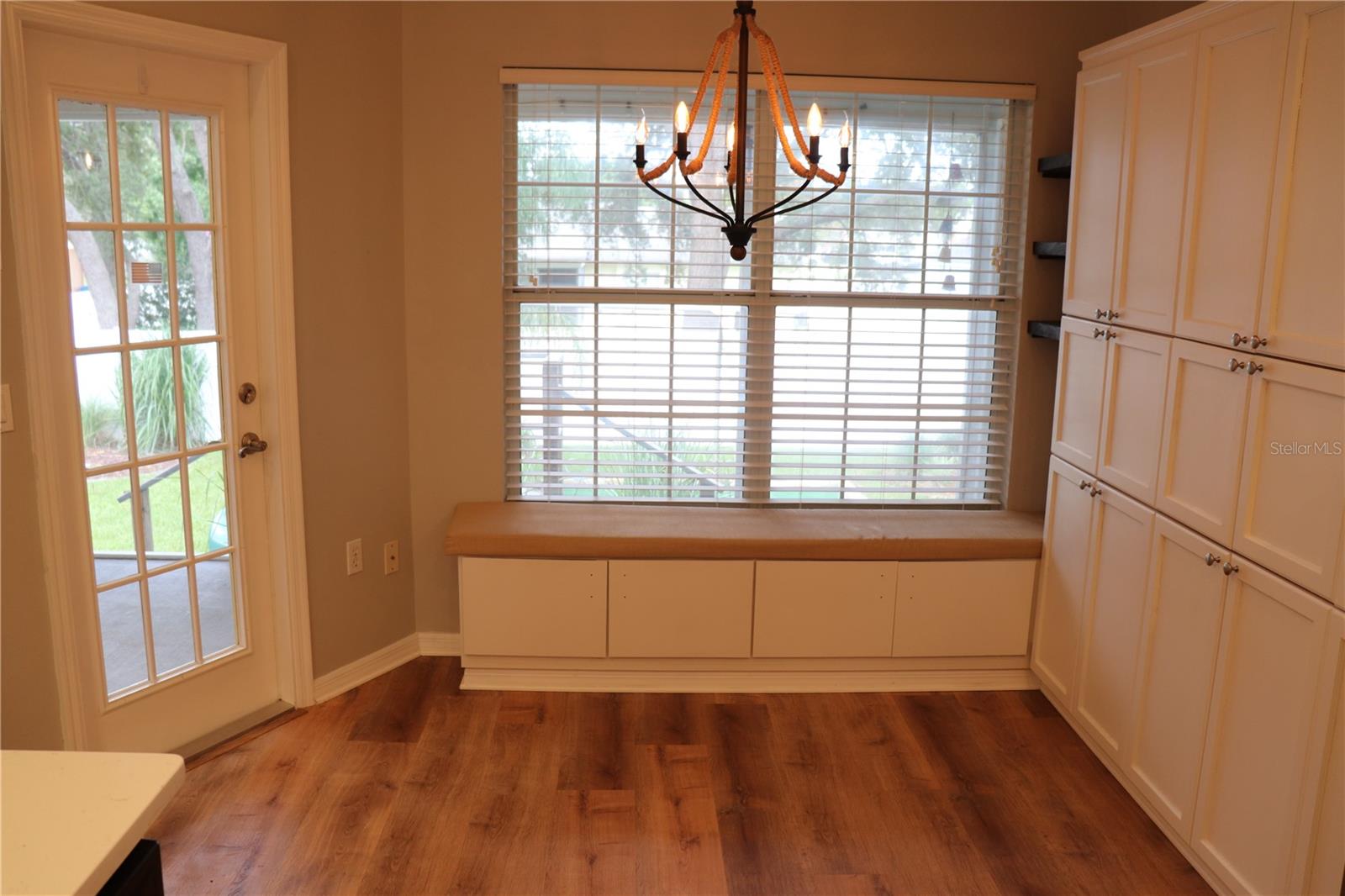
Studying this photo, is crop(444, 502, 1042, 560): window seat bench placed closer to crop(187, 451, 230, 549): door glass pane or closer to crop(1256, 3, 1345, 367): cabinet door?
crop(187, 451, 230, 549): door glass pane

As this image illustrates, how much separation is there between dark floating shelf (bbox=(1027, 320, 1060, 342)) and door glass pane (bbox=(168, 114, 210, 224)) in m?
2.67

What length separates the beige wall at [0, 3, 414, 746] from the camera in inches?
125

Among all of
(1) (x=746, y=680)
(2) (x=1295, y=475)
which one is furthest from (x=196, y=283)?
(2) (x=1295, y=475)

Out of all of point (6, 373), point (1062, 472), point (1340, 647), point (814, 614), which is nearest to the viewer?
point (1340, 647)

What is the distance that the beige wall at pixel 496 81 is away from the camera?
11.6 feet

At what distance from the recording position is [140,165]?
2.83m

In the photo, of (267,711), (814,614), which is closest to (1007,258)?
(814,614)

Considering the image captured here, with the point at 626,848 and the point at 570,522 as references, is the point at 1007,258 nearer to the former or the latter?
the point at 570,522

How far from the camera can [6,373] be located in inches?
98.0

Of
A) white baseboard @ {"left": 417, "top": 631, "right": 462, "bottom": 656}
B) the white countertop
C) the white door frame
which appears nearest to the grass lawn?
the white door frame

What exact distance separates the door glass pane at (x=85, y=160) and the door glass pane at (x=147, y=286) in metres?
0.11

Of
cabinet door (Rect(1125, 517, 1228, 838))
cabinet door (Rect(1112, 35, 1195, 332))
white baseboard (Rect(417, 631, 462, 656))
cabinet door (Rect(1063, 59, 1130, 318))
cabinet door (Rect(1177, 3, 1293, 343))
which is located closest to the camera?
cabinet door (Rect(1177, 3, 1293, 343))

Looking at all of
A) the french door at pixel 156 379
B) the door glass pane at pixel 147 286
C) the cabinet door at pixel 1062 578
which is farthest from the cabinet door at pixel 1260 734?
the door glass pane at pixel 147 286

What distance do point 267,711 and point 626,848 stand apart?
1.34m
